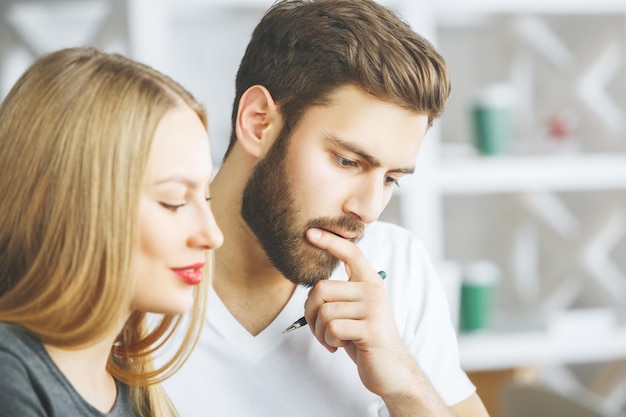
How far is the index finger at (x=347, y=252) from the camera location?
1192 millimetres

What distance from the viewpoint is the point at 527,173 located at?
236 cm

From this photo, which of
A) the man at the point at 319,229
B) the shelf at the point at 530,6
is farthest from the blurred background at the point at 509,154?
the man at the point at 319,229

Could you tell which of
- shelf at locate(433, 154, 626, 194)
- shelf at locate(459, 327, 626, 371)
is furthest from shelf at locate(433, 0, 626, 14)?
shelf at locate(459, 327, 626, 371)

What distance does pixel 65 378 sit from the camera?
798mm

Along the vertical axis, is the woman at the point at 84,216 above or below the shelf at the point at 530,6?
below

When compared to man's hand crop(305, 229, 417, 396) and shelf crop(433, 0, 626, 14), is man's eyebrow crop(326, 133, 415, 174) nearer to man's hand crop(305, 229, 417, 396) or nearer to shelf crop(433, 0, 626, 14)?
man's hand crop(305, 229, 417, 396)

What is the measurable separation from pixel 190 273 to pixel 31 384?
17 centimetres

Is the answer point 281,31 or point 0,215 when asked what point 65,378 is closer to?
point 0,215

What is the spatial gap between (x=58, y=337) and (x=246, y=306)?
511 mm

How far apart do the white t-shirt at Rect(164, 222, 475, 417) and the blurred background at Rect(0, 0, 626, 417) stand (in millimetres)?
543

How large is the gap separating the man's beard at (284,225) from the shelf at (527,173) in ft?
3.51

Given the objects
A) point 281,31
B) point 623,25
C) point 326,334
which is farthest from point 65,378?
point 623,25

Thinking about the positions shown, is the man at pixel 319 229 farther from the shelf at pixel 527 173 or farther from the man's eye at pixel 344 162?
the shelf at pixel 527 173

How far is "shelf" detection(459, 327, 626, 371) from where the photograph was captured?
2326 mm
